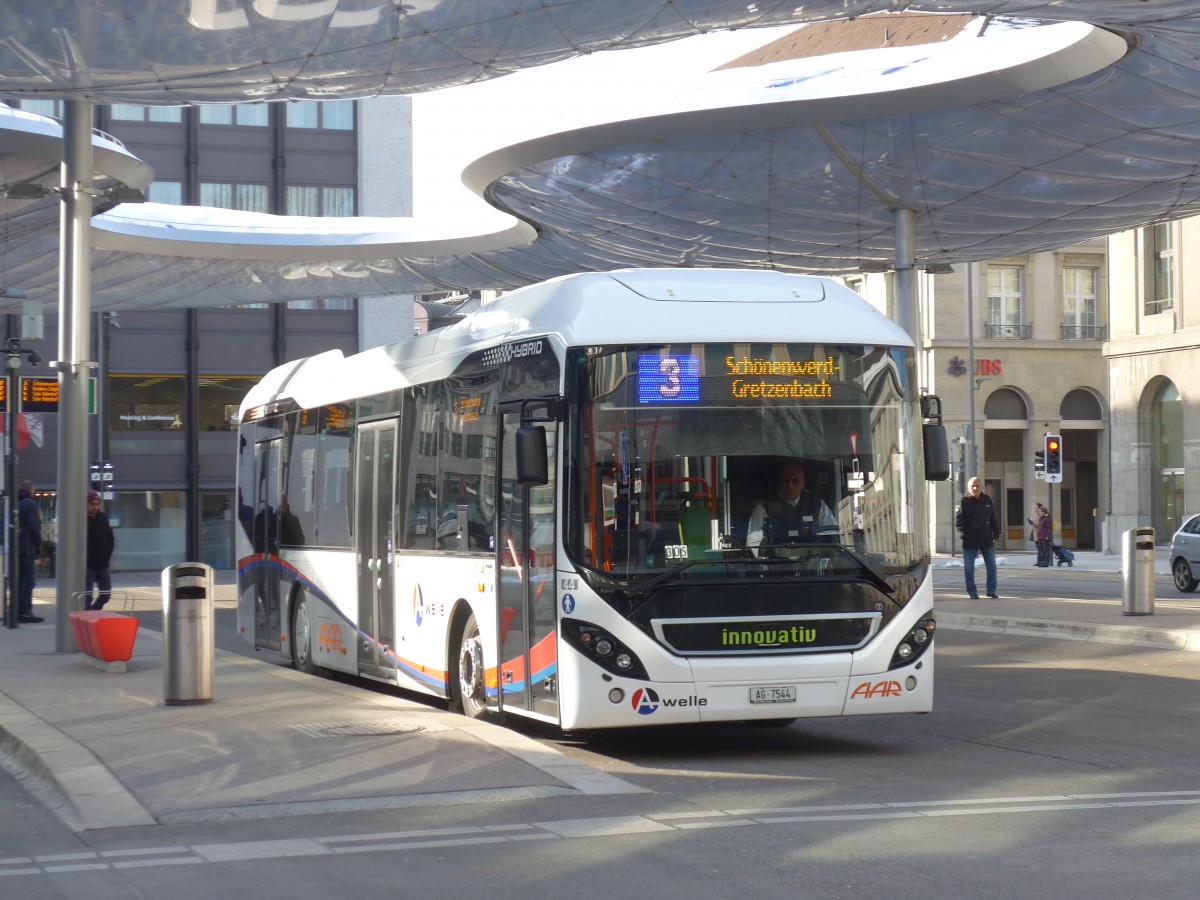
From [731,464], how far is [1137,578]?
41.4ft

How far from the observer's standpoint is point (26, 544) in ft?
80.2

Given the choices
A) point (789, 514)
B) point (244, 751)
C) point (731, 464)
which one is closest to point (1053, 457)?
point (789, 514)

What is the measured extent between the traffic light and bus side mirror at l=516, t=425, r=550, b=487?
104 ft

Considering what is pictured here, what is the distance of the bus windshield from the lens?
33.7 feet

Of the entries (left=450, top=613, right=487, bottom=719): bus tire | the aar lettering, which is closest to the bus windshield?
the aar lettering

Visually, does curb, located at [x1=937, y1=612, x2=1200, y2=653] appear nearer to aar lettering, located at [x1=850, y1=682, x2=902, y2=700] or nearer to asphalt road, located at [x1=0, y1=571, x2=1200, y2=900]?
asphalt road, located at [x1=0, y1=571, x2=1200, y2=900]

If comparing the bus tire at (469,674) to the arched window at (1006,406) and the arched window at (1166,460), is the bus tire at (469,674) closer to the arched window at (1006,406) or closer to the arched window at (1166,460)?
the arched window at (1166,460)

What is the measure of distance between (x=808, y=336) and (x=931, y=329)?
160 ft

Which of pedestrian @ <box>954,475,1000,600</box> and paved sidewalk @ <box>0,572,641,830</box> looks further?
pedestrian @ <box>954,475,1000,600</box>

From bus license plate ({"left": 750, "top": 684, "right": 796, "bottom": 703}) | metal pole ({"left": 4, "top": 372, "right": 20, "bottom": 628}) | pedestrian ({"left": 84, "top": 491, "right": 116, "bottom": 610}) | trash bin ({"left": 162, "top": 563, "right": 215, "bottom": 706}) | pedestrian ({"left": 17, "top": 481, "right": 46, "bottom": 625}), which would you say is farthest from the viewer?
pedestrian ({"left": 84, "top": 491, "right": 116, "bottom": 610})

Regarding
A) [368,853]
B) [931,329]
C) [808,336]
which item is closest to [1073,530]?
[931,329]

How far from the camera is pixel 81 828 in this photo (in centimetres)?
845

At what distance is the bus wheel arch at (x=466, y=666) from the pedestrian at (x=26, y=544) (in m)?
13.0

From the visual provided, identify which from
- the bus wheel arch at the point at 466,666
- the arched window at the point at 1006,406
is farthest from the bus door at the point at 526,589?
the arched window at the point at 1006,406
